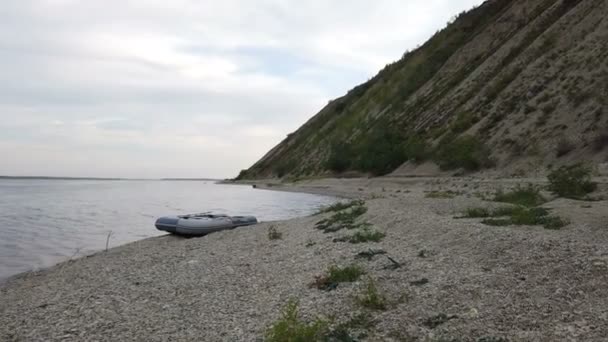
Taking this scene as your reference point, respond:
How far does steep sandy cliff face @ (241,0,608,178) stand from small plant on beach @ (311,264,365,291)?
75.8 ft

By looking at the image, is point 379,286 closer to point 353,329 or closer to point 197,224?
point 353,329

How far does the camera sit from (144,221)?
35312 mm

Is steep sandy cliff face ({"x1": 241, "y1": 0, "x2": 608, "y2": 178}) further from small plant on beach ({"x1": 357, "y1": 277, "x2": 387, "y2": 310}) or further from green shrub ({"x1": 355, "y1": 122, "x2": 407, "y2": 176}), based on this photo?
small plant on beach ({"x1": 357, "y1": 277, "x2": 387, "y2": 310})

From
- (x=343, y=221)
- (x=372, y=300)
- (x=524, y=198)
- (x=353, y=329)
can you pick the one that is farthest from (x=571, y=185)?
(x=353, y=329)

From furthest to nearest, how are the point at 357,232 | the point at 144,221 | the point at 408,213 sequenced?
the point at 144,221
the point at 408,213
the point at 357,232

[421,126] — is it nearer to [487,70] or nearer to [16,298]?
[487,70]

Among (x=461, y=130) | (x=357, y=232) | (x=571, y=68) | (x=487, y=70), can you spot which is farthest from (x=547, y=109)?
(x=357, y=232)

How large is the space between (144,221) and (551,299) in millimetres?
31266

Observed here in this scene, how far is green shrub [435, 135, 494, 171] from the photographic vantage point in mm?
38531

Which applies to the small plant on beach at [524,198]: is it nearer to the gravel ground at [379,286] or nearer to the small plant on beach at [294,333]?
the gravel ground at [379,286]

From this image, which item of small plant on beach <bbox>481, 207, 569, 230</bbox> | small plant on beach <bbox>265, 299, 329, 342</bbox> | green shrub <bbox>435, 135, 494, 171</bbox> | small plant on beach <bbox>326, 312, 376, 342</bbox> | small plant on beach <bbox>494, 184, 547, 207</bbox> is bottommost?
small plant on beach <bbox>326, 312, 376, 342</bbox>

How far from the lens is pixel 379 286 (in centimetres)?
941

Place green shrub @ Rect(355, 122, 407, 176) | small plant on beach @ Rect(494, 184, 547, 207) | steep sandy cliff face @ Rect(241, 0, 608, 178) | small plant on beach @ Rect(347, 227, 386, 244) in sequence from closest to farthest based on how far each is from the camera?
small plant on beach @ Rect(347, 227, 386, 244) → small plant on beach @ Rect(494, 184, 547, 207) → steep sandy cliff face @ Rect(241, 0, 608, 178) → green shrub @ Rect(355, 122, 407, 176)

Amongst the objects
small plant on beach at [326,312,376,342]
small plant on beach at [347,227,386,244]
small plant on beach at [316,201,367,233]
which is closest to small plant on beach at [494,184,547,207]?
small plant on beach at [316,201,367,233]
